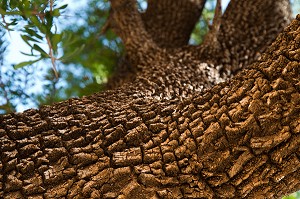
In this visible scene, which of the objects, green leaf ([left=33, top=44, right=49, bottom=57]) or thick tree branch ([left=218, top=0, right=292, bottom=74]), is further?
thick tree branch ([left=218, top=0, right=292, bottom=74])

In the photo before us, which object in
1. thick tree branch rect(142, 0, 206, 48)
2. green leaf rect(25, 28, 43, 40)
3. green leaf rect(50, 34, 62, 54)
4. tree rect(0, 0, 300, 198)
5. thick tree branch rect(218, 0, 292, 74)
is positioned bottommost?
tree rect(0, 0, 300, 198)

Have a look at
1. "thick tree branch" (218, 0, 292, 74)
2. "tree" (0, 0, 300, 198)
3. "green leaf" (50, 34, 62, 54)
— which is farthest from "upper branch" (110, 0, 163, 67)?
"tree" (0, 0, 300, 198)

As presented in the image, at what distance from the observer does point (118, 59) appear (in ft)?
8.20

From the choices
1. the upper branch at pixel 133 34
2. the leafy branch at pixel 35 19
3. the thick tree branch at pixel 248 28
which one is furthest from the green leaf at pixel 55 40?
the thick tree branch at pixel 248 28

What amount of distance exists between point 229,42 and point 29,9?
0.96 m

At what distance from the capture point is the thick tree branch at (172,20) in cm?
224

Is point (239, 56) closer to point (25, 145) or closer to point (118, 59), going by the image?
point (118, 59)

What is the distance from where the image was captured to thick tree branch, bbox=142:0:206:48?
2238 millimetres

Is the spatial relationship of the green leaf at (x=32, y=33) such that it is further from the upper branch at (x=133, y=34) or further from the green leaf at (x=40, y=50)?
the upper branch at (x=133, y=34)

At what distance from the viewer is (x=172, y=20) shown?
7.48 ft

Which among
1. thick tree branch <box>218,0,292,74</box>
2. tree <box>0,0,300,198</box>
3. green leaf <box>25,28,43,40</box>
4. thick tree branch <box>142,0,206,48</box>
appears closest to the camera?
tree <box>0,0,300,198</box>

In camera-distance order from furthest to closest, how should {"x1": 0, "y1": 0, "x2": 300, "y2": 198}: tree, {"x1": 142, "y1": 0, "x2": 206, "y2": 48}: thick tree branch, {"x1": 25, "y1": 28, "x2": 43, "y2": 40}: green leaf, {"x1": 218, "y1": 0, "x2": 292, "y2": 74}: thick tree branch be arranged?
{"x1": 142, "y1": 0, "x2": 206, "y2": 48}: thick tree branch → {"x1": 218, "y1": 0, "x2": 292, "y2": 74}: thick tree branch → {"x1": 25, "y1": 28, "x2": 43, "y2": 40}: green leaf → {"x1": 0, "y1": 0, "x2": 300, "y2": 198}: tree

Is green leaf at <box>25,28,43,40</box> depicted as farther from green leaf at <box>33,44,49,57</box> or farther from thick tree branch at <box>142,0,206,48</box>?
thick tree branch at <box>142,0,206,48</box>

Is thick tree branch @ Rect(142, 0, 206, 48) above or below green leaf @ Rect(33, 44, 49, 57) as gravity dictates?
above
